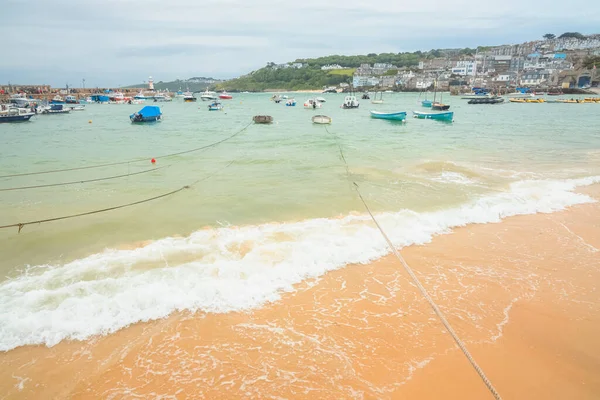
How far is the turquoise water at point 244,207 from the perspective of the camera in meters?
6.87

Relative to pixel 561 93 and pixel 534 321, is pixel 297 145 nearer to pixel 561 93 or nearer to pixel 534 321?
pixel 534 321

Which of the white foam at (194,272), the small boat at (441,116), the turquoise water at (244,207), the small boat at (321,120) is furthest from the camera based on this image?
the small boat at (441,116)

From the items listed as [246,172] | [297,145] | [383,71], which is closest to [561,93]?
[383,71]

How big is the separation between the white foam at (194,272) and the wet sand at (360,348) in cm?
35

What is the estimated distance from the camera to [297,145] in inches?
965

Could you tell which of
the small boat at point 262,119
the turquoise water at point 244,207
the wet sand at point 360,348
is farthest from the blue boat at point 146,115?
the wet sand at point 360,348

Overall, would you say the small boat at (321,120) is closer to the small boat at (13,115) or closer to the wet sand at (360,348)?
the small boat at (13,115)

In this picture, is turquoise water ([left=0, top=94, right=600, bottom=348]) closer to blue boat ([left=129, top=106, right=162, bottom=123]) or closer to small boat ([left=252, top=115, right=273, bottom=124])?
small boat ([left=252, top=115, right=273, bottom=124])

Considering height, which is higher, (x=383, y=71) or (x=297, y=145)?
(x=383, y=71)

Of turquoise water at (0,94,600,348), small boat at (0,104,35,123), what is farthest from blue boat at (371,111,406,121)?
small boat at (0,104,35,123)

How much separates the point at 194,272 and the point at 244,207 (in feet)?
14.7

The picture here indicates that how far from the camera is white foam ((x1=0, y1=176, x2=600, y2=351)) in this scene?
5496 millimetres

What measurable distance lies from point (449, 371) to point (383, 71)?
213 meters

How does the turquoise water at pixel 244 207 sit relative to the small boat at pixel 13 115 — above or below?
below
